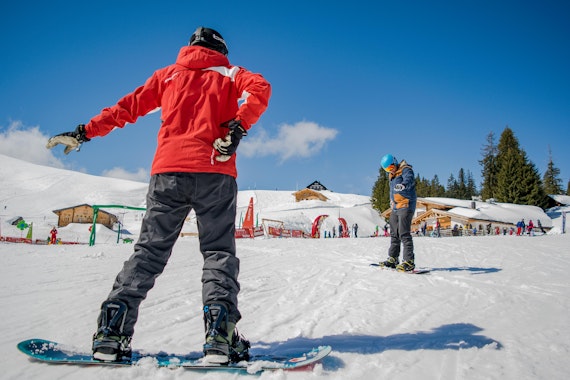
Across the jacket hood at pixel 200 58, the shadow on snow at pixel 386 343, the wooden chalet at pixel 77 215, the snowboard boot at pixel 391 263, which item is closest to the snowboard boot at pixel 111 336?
the shadow on snow at pixel 386 343

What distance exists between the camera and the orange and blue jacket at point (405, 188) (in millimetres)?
5695

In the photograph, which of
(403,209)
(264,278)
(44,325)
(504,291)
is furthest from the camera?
(403,209)

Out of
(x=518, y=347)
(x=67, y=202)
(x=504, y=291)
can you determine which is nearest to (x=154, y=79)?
(x=518, y=347)

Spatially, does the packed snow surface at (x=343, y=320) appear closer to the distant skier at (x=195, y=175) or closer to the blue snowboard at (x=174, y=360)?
the blue snowboard at (x=174, y=360)

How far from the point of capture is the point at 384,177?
63.3m

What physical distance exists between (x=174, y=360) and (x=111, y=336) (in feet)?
1.15

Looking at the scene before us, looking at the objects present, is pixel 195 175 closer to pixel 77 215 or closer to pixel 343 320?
pixel 343 320

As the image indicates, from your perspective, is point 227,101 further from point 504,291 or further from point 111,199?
point 111,199

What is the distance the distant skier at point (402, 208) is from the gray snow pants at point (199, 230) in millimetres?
4450

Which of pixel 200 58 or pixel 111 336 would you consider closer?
pixel 111 336

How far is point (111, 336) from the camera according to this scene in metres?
1.59

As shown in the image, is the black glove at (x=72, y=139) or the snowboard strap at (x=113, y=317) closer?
the snowboard strap at (x=113, y=317)

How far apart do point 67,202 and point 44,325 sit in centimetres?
7071

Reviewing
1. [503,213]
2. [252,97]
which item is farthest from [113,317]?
[503,213]
